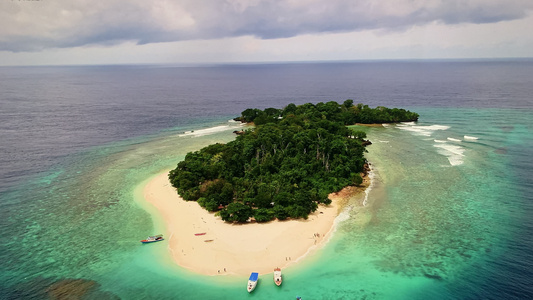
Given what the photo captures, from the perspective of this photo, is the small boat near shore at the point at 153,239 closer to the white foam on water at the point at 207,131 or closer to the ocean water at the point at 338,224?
the ocean water at the point at 338,224

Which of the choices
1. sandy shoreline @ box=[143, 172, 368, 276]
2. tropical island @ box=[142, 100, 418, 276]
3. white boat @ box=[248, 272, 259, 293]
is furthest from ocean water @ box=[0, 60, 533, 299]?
tropical island @ box=[142, 100, 418, 276]

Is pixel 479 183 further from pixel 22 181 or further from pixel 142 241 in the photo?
pixel 22 181

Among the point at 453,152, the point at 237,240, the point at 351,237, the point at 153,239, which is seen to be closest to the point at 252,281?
the point at 237,240

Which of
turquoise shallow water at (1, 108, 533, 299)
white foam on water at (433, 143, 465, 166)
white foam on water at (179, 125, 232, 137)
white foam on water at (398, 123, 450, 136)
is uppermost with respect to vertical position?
white foam on water at (179, 125, 232, 137)

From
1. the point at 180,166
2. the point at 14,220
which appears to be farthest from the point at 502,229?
the point at 14,220

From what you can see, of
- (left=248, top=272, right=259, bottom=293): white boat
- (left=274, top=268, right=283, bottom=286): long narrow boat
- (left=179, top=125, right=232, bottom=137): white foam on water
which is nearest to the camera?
(left=248, top=272, right=259, bottom=293): white boat

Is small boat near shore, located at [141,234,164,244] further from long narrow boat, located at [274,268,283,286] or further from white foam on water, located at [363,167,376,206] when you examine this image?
white foam on water, located at [363,167,376,206]
